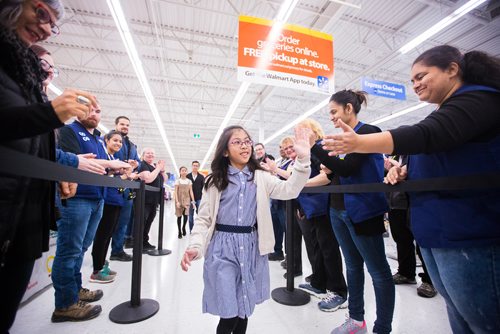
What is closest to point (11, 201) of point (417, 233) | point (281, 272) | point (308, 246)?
point (417, 233)

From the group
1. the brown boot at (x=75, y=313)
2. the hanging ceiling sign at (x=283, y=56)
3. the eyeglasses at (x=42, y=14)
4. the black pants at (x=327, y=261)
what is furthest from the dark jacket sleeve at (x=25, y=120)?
the hanging ceiling sign at (x=283, y=56)

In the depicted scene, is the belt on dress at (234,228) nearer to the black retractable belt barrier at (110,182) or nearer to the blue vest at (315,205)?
the black retractable belt barrier at (110,182)

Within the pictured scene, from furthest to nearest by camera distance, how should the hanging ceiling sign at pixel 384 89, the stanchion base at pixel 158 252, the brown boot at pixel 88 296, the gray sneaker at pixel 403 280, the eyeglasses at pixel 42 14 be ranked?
the hanging ceiling sign at pixel 384 89 < the stanchion base at pixel 158 252 < the gray sneaker at pixel 403 280 < the brown boot at pixel 88 296 < the eyeglasses at pixel 42 14

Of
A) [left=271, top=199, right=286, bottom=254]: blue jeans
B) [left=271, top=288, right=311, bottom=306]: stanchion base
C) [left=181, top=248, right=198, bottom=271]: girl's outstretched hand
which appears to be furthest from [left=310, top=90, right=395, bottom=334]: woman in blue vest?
[left=271, top=199, right=286, bottom=254]: blue jeans

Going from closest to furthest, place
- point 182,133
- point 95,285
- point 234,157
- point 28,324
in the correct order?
point 234,157, point 28,324, point 95,285, point 182,133

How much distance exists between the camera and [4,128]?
61 cm

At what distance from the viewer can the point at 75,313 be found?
1753 millimetres

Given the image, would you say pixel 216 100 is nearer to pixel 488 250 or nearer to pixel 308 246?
pixel 308 246

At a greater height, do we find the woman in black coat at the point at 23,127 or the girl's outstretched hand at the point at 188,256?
the woman in black coat at the point at 23,127

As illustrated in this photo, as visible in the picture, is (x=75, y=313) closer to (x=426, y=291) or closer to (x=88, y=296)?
(x=88, y=296)

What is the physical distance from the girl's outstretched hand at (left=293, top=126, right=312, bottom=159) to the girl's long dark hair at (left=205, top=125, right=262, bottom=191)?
355 millimetres

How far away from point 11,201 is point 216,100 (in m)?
10.8

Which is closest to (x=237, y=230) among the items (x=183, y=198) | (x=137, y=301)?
(x=137, y=301)

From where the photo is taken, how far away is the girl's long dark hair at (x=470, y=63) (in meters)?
0.78
